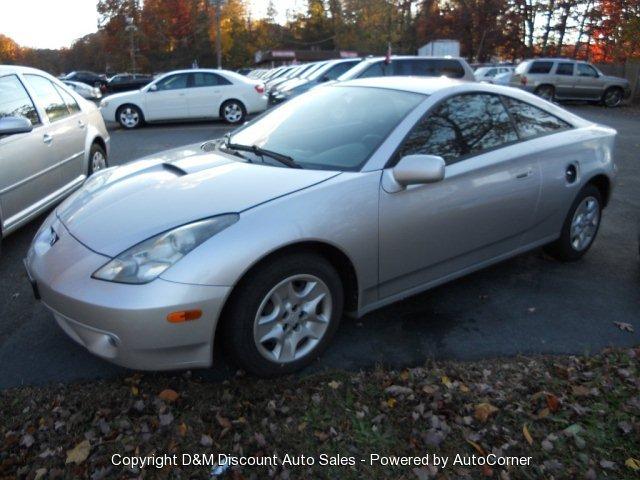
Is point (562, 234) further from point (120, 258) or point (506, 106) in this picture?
point (120, 258)

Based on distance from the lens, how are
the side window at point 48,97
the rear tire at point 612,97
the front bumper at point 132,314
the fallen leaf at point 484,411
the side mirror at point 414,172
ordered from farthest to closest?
the rear tire at point 612,97, the side window at point 48,97, the side mirror at point 414,172, the fallen leaf at point 484,411, the front bumper at point 132,314

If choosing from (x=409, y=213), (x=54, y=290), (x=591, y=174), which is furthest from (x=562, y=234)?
(x=54, y=290)

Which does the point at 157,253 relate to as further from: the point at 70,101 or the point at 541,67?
the point at 541,67

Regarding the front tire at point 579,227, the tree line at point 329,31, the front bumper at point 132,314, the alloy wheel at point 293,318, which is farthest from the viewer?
the tree line at point 329,31

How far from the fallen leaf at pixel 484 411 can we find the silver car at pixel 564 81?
20.6 m

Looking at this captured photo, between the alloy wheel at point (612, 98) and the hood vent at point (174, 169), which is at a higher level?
the hood vent at point (174, 169)

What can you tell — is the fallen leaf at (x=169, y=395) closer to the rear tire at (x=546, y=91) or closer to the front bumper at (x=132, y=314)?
the front bumper at (x=132, y=314)

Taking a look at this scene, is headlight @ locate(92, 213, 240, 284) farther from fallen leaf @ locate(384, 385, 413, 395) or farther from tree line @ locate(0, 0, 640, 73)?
tree line @ locate(0, 0, 640, 73)

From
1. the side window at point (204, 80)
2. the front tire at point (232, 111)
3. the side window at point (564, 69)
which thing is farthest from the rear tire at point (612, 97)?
the side window at point (204, 80)

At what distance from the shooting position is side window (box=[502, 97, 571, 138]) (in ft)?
13.2

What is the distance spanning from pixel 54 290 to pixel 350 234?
1.50m

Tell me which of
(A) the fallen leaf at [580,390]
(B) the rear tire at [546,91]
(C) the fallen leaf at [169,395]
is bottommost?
(B) the rear tire at [546,91]

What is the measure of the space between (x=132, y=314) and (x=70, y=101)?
4.29 meters

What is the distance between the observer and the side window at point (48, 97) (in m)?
5.26
